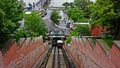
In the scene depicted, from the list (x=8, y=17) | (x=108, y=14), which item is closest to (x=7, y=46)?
(x=8, y=17)

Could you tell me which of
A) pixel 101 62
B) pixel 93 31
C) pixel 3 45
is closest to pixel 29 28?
pixel 93 31

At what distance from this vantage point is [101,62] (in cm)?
1337

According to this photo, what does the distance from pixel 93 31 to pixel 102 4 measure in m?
15.1

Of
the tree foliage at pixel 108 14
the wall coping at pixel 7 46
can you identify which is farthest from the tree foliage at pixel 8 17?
the tree foliage at pixel 108 14

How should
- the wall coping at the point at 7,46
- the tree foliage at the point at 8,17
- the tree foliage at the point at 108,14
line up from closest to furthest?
the wall coping at the point at 7,46 < the tree foliage at the point at 8,17 < the tree foliage at the point at 108,14

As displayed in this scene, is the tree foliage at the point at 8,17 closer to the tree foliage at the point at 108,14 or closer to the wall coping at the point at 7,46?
the wall coping at the point at 7,46

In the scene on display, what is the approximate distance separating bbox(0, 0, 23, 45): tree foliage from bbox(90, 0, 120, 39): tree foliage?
18.5 feet

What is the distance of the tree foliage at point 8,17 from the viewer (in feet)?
65.0

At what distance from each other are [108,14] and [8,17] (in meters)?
6.85

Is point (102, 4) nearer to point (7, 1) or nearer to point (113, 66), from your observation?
point (7, 1)

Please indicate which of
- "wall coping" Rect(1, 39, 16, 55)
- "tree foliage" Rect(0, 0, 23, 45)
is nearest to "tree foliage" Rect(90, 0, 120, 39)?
"tree foliage" Rect(0, 0, 23, 45)

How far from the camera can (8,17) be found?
72.9 ft

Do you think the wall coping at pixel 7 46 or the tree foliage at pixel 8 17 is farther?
the tree foliage at pixel 8 17

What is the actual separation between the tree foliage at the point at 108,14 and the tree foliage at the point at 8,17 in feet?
18.5
